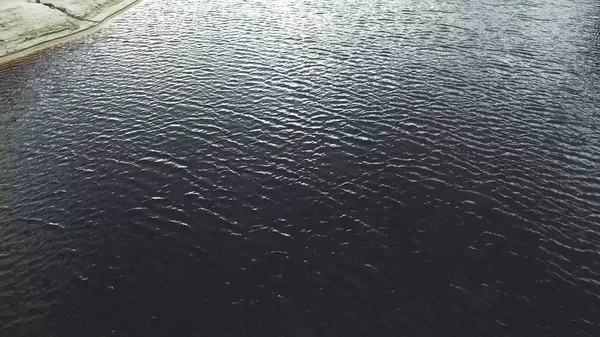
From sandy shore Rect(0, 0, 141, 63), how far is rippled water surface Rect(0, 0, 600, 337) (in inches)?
372

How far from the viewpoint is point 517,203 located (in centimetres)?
3903

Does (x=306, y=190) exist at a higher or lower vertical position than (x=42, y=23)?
lower

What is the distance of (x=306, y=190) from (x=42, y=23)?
239 feet

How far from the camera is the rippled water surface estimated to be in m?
29.6

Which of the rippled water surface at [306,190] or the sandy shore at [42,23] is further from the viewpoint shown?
the sandy shore at [42,23]

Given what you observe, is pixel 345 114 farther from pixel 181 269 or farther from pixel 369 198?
pixel 181 269

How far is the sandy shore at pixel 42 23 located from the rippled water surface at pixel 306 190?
9.46 meters

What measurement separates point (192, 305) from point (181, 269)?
3.94 m

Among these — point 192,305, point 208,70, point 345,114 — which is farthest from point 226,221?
point 208,70

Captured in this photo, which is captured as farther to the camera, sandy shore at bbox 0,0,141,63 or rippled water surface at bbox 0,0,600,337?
sandy shore at bbox 0,0,141,63

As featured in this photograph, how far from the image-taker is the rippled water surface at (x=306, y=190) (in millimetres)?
29641

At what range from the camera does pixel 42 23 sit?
8225cm

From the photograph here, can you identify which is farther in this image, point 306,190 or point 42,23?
point 42,23

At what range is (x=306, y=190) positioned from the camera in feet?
136
